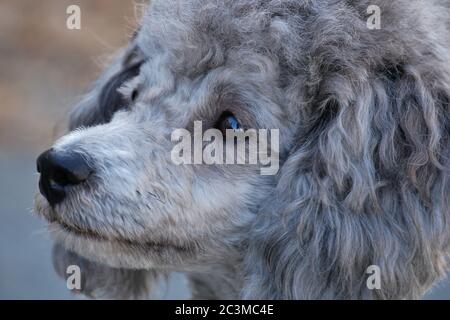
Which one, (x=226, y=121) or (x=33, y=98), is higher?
(x=33, y=98)

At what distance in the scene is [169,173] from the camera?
2.68m

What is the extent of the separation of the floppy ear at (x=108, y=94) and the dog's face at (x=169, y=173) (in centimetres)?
36

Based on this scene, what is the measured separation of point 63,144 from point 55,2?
566 centimetres

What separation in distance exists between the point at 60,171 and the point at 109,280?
97cm

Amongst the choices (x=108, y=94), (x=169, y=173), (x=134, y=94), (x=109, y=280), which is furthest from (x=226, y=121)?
(x=109, y=280)

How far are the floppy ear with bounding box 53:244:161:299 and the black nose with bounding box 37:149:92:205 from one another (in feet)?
2.79

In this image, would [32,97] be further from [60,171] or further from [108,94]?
[60,171]

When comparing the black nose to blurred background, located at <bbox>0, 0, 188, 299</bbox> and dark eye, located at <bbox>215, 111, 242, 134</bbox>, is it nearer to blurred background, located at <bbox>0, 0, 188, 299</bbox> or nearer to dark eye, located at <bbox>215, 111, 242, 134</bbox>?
dark eye, located at <bbox>215, 111, 242, 134</bbox>

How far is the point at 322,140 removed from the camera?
2.65 m

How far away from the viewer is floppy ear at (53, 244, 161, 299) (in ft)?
11.2

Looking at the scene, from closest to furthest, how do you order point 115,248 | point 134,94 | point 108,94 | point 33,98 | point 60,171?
point 60,171
point 115,248
point 134,94
point 108,94
point 33,98

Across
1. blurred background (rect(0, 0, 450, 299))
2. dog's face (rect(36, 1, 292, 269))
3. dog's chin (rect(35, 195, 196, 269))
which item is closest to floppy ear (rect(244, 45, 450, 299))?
dog's face (rect(36, 1, 292, 269))

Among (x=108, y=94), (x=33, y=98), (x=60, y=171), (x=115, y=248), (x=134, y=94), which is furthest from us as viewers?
(x=33, y=98)

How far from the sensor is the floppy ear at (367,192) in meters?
2.59
